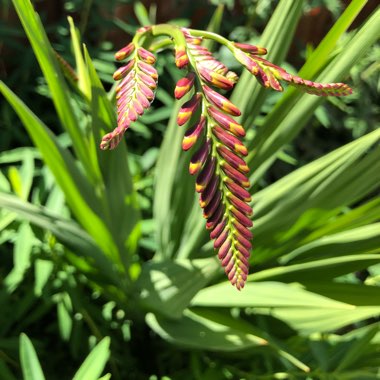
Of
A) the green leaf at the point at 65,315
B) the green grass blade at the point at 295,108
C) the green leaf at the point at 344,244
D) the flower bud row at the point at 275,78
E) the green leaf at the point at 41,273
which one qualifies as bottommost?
the green leaf at the point at 65,315

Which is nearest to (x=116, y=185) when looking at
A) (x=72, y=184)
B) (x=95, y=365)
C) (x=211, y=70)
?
(x=72, y=184)

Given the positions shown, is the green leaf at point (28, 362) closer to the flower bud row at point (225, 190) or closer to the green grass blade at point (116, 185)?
the green grass blade at point (116, 185)

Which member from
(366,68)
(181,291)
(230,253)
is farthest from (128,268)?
(366,68)

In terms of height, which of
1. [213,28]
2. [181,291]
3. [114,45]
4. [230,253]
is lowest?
[114,45]

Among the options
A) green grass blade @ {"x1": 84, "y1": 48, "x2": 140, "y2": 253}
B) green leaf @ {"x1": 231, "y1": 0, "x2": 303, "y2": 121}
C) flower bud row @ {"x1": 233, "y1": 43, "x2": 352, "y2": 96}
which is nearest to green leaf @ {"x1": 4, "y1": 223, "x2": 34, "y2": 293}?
green grass blade @ {"x1": 84, "y1": 48, "x2": 140, "y2": 253}

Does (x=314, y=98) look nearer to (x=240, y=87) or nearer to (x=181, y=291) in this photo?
(x=240, y=87)

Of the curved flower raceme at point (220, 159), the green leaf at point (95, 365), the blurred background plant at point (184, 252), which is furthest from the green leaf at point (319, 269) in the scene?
the curved flower raceme at point (220, 159)
